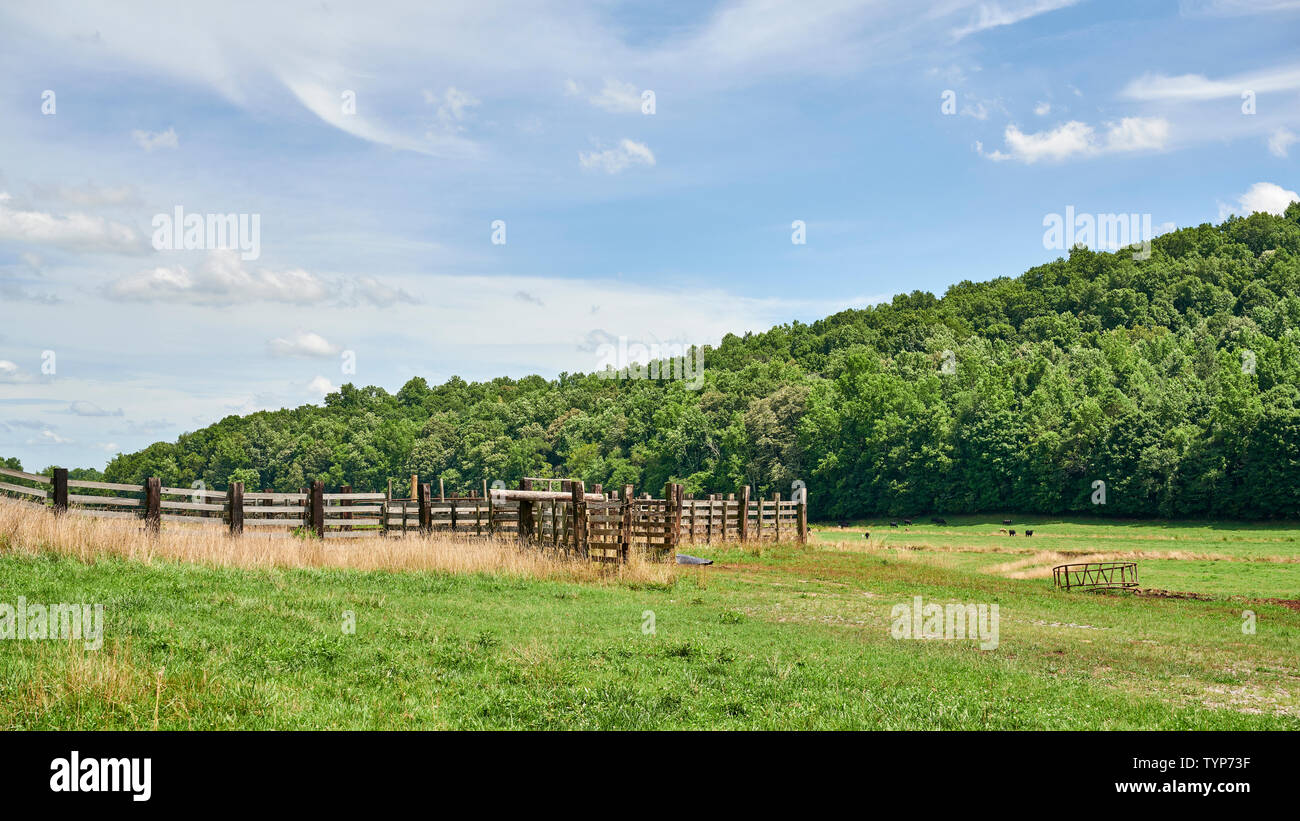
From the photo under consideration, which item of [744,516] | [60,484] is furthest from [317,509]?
[744,516]

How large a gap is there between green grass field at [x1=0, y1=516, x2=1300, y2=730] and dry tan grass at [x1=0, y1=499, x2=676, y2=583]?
70cm

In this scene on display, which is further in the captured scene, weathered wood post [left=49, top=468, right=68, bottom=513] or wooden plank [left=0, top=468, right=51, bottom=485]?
wooden plank [left=0, top=468, right=51, bottom=485]

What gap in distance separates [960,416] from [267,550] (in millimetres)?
83826

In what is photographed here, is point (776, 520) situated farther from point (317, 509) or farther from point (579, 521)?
point (317, 509)

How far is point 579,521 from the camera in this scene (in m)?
23.3

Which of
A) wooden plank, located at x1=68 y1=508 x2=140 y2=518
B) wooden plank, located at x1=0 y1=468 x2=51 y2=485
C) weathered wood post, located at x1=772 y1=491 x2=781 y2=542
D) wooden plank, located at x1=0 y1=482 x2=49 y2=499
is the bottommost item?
weathered wood post, located at x1=772 y1=491 x2=781 y2=542

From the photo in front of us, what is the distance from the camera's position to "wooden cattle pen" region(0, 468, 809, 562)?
21.6 meters

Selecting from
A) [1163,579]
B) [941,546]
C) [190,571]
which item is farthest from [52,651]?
[941,546]

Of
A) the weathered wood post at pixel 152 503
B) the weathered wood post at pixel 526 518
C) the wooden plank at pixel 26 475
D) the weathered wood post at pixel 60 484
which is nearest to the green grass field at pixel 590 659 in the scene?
the weathered wood post at pixel 60 484

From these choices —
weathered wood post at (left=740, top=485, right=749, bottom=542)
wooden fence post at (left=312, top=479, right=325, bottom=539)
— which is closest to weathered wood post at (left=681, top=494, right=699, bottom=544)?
weathered wood post at (left=740, top=485, right=749, bottom=542)

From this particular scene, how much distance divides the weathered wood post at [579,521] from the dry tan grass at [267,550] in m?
0.55

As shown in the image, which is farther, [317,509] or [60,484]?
[317,509]

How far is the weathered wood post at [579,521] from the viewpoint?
23.1m

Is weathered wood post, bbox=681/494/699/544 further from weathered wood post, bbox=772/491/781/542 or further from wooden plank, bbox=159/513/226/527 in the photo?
wooden plank, bbox=159/513/226/527
